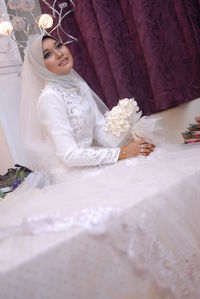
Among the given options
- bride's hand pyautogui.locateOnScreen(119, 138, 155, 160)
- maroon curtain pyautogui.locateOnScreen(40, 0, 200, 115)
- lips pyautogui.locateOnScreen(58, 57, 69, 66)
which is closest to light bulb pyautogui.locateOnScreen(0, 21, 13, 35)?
maroon curtain pyautogui.locateOnScreen(40, 0, 200, 115)

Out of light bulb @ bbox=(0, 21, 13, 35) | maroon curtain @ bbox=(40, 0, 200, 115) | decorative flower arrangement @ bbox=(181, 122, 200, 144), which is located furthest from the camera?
light bulb @ bbox=(0, 21, 13, 35)

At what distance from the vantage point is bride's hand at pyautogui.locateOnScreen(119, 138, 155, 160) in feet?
4.54

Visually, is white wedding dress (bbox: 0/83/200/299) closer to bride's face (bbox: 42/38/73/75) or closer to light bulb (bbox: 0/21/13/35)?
bride's face (bbox: 42/38/73/75)

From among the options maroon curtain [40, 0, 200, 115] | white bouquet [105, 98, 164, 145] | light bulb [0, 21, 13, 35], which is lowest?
white bouquet [105, 98, 164, 145]

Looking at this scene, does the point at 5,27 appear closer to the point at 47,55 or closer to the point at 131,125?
the point at 47,55

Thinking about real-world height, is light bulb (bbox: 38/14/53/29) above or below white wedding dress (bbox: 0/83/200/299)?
above

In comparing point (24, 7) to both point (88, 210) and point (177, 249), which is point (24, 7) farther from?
point (177, 249)

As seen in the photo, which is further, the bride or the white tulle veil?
the white tulle veil

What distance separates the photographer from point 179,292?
832mm

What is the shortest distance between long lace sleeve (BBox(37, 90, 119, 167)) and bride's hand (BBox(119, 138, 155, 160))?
30mm

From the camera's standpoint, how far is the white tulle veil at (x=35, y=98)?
1466 mm

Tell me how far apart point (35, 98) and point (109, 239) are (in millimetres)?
911

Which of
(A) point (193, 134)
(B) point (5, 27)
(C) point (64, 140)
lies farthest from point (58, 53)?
(A) point (193, 134)

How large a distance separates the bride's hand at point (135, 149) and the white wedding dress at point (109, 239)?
0.85 ft
